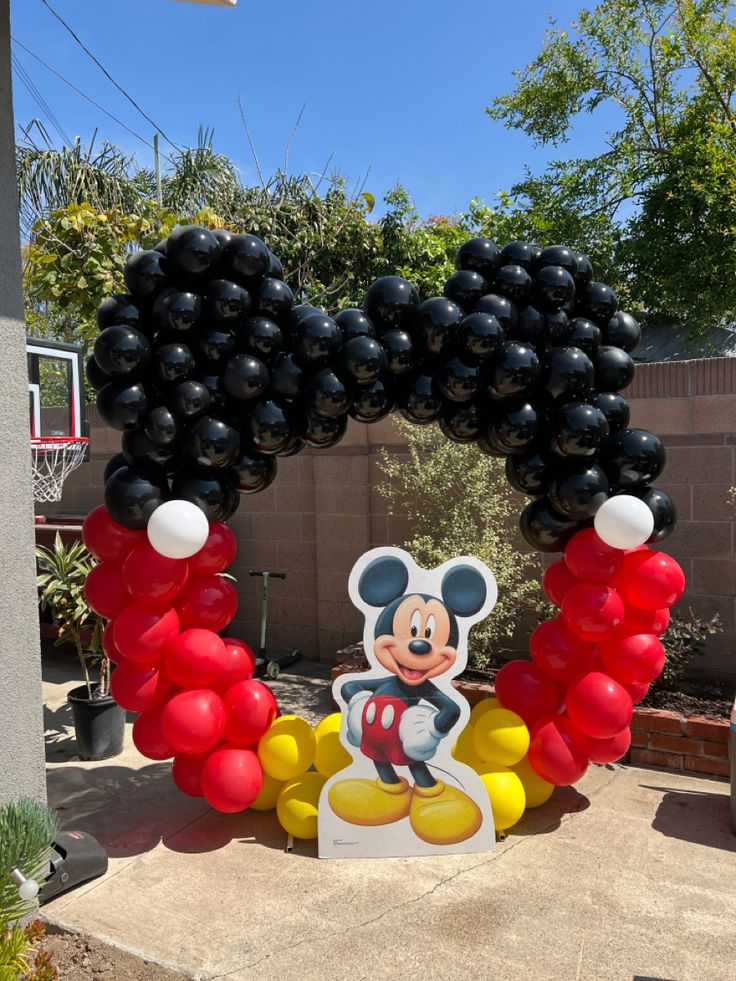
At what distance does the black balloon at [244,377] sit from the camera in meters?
3.80

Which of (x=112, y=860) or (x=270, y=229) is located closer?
(x=112, y=860)

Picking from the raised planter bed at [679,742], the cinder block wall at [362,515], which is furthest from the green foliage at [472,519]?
the raised planter bed at [679,742]

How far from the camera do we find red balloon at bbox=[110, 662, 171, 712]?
3900 mm

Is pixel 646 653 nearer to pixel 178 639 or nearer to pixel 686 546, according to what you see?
pixel 686 546

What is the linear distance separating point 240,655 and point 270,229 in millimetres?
9755

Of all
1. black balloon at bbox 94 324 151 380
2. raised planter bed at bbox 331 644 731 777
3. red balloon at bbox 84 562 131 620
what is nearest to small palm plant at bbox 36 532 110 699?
red balloon at bbox 84 562 131 620

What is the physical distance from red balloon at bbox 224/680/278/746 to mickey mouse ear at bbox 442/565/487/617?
1.13m

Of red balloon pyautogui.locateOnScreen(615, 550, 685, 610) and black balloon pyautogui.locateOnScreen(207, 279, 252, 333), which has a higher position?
black balloon pyautogui.locateOnScreen(207, 279, 252, 333)

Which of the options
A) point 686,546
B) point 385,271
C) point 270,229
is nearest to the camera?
point 686,546

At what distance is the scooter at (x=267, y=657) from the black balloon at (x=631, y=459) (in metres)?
3.44

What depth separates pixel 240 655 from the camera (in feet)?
13.6

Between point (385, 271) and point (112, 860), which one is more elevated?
point (385, 271)

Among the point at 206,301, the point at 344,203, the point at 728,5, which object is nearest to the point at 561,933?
the point at 206,301

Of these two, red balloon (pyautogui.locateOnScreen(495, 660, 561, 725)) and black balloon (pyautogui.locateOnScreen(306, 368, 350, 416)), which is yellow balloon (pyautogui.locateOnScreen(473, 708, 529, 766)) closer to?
red balloon (pyautogui.locateOnScreen(495, 660, 561, 725))
